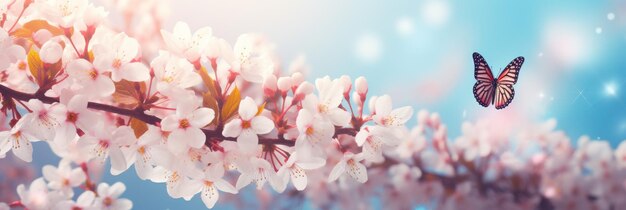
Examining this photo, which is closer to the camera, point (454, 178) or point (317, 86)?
point (317, 86)

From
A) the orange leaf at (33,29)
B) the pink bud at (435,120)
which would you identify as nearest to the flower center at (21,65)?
the orange leaf at (33,29)

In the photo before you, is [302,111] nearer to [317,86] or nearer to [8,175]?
[317,86]

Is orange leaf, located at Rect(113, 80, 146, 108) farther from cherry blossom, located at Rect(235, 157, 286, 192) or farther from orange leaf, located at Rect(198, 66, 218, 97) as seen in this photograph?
cherry blossom, located at Rect(235, 157, 286, 192)

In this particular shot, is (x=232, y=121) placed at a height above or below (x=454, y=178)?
above

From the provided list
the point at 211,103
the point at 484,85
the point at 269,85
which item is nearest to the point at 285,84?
the point at 269,85

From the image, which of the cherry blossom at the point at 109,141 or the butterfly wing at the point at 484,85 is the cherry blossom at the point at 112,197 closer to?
the cherry blossom at the point at 109,141

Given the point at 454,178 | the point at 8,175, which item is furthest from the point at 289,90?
the point at 8,175

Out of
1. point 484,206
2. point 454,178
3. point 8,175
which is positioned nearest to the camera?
point 454,178
